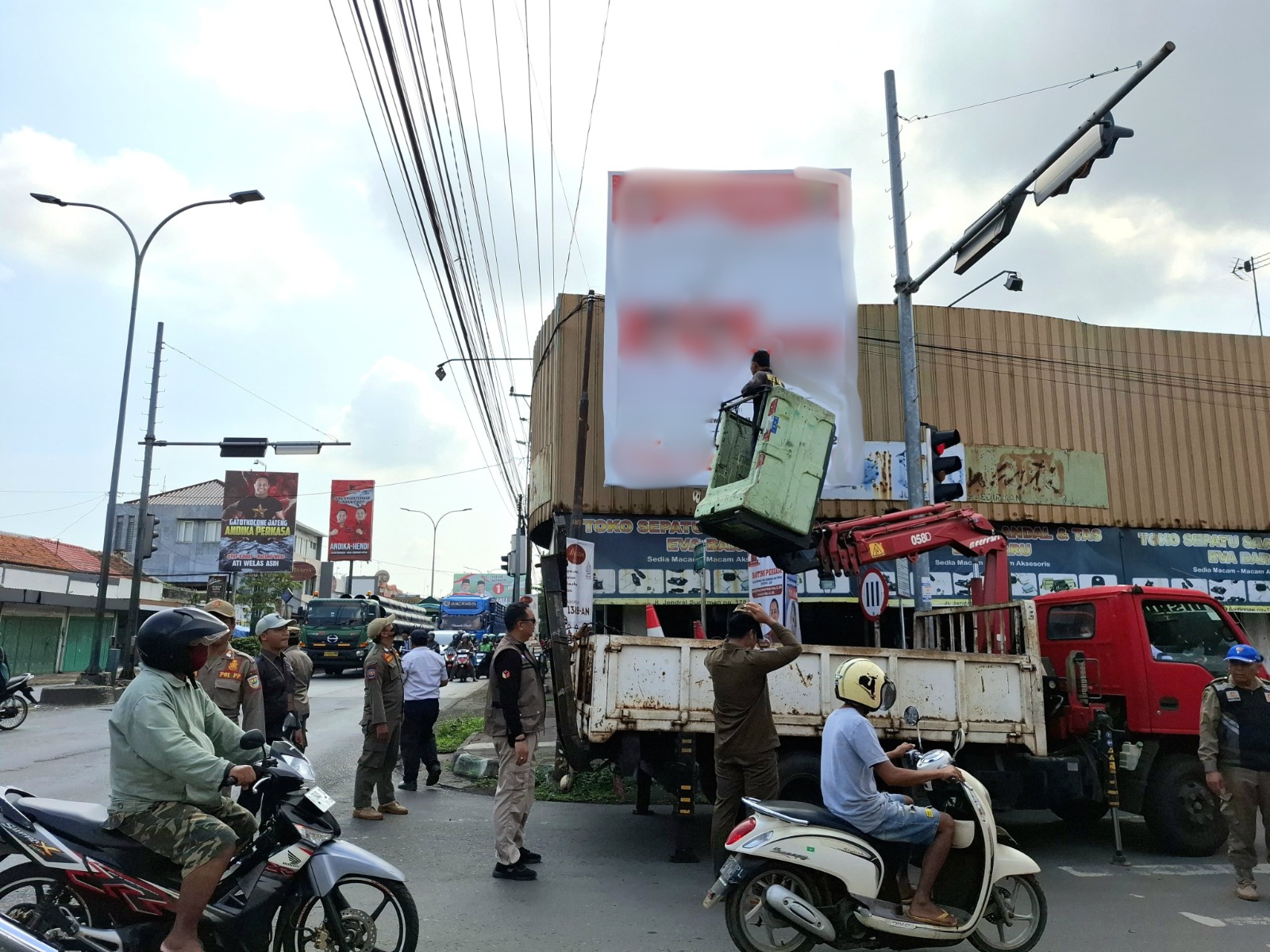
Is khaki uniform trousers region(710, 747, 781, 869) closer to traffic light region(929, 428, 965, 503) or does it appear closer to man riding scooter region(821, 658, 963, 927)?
man riding scooter region(821, 658, 963, 927)

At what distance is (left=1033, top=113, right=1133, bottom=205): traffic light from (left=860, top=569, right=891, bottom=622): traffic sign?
415 centimetres

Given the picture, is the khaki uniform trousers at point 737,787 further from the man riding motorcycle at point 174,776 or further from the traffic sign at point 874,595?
the traffic sign at point 874,595

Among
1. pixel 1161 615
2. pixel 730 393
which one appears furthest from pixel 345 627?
pixel 1161 615

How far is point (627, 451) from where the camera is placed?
51.6 ft

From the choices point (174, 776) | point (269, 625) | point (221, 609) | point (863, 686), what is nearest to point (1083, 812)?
point (863, 686)

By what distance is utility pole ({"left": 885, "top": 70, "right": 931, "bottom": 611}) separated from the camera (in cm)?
1160

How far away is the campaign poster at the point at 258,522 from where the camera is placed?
4884 cm

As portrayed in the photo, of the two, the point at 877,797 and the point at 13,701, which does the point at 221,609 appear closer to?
the point at 877,797

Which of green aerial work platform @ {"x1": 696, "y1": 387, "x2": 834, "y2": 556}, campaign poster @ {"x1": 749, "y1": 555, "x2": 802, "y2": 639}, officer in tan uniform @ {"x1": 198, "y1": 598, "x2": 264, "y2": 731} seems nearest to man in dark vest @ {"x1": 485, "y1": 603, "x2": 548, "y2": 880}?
officer in tan uniform @ {"x1": 198, "y1": 598, "x2": 264, "y2": 731}


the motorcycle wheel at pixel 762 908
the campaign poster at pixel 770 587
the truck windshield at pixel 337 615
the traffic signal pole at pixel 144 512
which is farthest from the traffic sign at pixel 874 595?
the truck windshield at pixel 337 615

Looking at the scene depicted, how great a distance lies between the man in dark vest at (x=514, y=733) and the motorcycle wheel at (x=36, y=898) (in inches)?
113

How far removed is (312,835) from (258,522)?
4929 centimetres

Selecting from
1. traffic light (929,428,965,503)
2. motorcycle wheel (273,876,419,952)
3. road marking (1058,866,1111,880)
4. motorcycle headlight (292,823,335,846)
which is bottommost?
road marking (1058,866,1111,880)

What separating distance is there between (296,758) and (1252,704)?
6281 mm
